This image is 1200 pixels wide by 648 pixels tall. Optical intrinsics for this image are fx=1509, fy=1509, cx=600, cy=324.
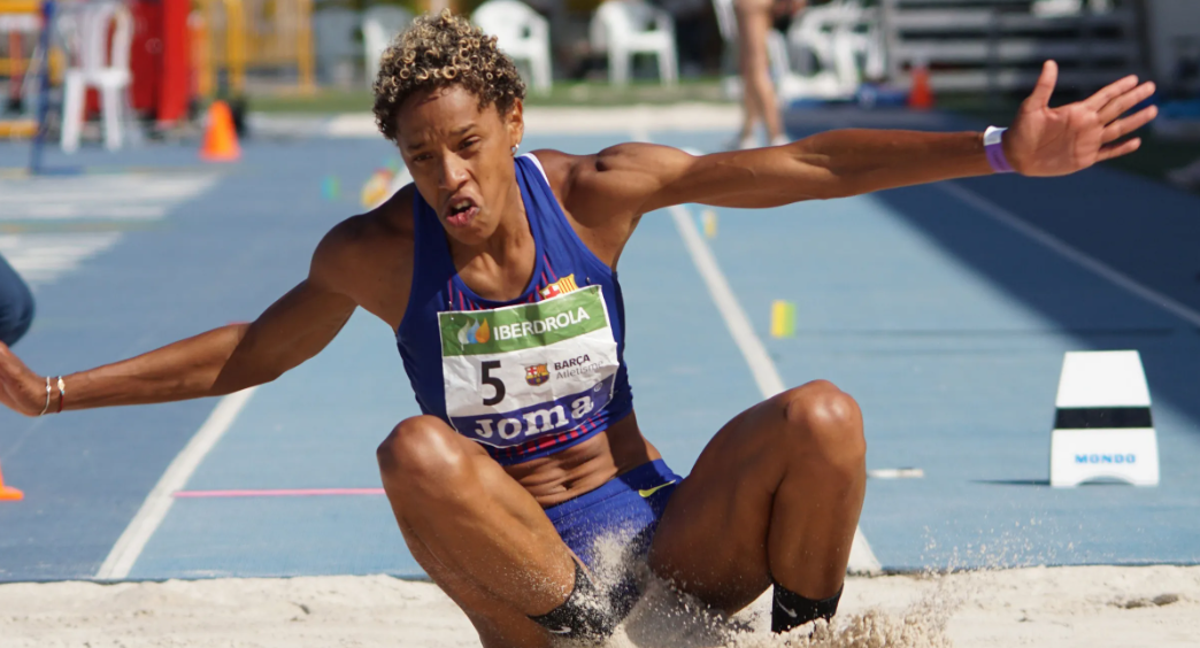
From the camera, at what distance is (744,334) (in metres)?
A: 7.70

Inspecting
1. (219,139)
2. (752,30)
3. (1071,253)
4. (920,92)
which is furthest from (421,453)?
(920,92)

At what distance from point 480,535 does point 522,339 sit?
432 mm

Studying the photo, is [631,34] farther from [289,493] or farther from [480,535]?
[480,535]

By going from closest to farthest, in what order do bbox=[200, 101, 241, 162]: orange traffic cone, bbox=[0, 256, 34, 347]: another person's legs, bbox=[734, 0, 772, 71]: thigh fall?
bbox=[0, 256, 34, 347]: another person's legs, bbox=[734, 0, 772, 71]: thigh, bbox=[200, 101, 241, 162]: orange traffic cone

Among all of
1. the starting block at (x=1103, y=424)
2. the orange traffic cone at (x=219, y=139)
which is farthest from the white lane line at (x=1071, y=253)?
the orange traffic cone at (x=219, y=139)

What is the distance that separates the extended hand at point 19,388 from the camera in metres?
3.29

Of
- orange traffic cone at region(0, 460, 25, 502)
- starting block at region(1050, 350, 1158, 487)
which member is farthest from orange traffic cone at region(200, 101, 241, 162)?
starting block at region(1050, 350, 1158, 487)

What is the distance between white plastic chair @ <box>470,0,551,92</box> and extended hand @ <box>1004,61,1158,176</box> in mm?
21686

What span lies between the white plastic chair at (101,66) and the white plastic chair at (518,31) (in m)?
8.12

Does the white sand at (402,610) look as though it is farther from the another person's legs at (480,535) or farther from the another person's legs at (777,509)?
the another person's legs at (480,535)

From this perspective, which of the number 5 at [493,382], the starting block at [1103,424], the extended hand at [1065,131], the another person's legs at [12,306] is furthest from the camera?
the starting block at [1103,424]

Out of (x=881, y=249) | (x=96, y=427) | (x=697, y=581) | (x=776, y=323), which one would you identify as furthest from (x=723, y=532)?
(x=881, y=249)

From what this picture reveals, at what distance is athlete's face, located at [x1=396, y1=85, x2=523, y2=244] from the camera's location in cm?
303

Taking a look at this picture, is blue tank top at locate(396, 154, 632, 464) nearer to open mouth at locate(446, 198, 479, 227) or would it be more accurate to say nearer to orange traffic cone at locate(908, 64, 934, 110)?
open mouth at locate(446, 198, 479, 227)
